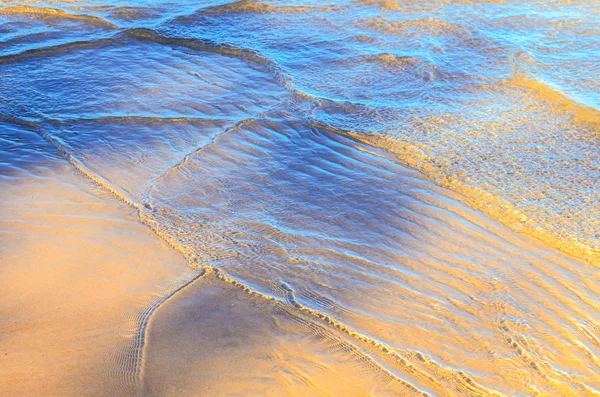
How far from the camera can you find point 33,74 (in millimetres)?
7180

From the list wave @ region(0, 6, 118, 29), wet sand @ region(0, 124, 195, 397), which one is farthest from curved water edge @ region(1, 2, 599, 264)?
wet sand @ region(0, 124, 195, 397)

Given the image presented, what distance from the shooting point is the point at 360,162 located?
5.57m

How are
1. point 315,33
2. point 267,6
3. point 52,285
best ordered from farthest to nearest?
point 267,6
point 315,33
point 52,285

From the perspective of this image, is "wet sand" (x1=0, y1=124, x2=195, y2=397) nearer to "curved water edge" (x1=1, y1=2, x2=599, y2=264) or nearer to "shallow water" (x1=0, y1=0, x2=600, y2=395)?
"shallow water" (x1=0, y1=0, x2=600, y2=395)

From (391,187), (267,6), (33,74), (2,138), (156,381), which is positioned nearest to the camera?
(156,381)

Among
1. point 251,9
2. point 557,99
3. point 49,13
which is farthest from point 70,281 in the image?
point 251,9

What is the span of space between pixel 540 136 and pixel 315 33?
12.3ft

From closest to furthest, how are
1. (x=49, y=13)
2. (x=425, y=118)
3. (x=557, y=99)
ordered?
(x=425, y=118)
(x=557, y=99)
(x=49, y=13)

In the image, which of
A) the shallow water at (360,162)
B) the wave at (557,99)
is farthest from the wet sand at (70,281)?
the wave at (557,99)

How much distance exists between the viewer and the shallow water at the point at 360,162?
3568 millimetres

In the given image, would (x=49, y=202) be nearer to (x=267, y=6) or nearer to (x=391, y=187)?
(x=391, y=187)

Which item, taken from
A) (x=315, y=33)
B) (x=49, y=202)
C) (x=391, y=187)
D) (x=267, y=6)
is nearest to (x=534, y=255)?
(x=391, y=187)

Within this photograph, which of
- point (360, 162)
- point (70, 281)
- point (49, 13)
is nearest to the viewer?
point (70, 281)

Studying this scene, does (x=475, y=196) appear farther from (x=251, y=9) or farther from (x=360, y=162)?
(x=251, y=9)
